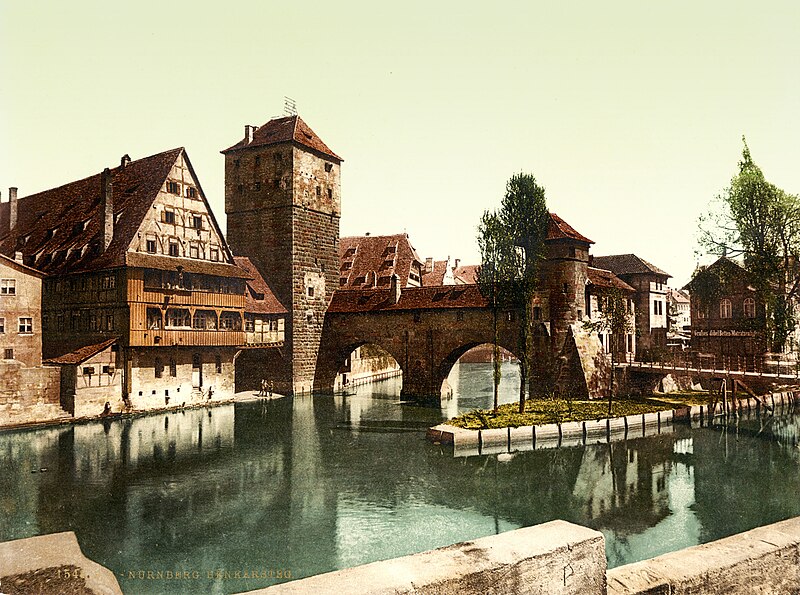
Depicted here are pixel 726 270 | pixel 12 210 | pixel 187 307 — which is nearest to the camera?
pixel 187 307

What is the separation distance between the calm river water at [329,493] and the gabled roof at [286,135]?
74.0ft

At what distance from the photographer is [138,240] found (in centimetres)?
3195

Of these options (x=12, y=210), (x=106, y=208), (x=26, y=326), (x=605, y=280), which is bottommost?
(x=26, y=326)

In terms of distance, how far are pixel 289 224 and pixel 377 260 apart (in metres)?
12.6

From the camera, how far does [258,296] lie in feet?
137

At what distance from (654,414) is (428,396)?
14.4m

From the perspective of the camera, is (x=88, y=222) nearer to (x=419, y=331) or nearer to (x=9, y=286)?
(x=9, y=286)

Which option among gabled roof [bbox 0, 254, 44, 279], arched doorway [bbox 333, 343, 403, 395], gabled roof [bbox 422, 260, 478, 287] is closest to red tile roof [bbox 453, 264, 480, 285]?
gabled roof [bbox 422, 260, 478, 287]

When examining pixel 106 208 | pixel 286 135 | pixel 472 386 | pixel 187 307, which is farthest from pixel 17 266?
pixel 472 386

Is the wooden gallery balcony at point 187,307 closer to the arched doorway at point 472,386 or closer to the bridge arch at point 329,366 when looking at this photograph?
the bridge arch at point 329,366

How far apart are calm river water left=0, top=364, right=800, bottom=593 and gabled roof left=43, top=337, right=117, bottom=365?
10.9 feet

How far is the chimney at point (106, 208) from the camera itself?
3222 centimetres

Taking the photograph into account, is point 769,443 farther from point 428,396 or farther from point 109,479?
point 109,479

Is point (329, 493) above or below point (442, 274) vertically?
below
